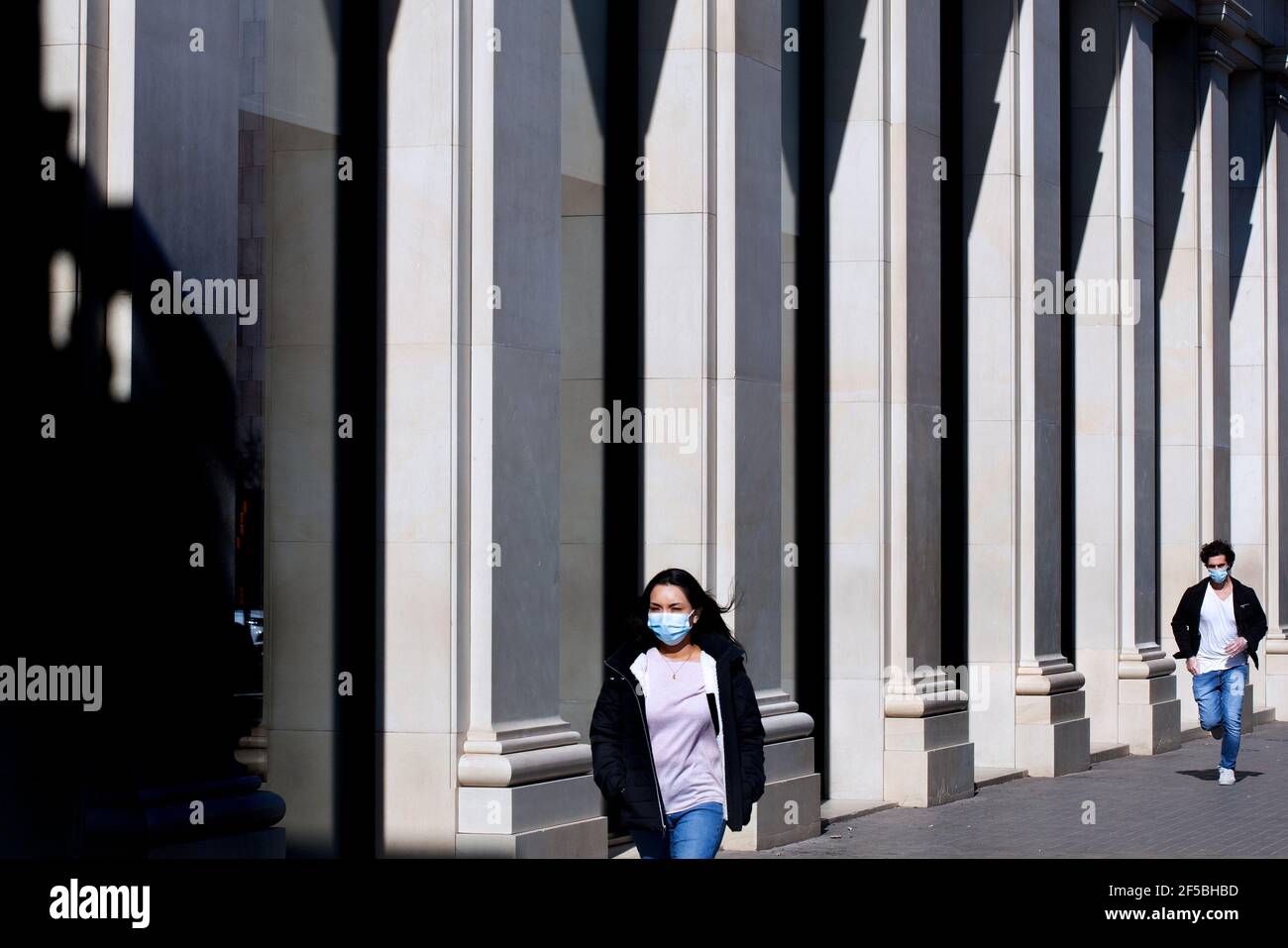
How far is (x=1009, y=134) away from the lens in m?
20.0

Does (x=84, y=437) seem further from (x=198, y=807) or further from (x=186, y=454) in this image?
(x=198, y=807)

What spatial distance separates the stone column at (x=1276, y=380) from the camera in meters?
28.9

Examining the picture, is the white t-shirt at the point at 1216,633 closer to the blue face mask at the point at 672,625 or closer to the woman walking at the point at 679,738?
the woman walking at the point at 679,738

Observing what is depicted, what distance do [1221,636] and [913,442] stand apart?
3.72 metres

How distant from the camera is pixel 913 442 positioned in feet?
57.1

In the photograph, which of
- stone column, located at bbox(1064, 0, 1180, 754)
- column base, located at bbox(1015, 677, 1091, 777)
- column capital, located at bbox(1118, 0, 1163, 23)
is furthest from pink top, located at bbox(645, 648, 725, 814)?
column capital, located at bbox(1118, 0, 1163, 23)

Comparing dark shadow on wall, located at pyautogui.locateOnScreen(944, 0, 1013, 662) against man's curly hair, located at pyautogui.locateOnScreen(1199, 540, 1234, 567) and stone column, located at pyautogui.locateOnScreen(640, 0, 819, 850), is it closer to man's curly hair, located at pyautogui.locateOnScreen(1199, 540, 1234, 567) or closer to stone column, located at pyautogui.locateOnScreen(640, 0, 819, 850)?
man's curly hair, located at pyautogui.locateOnScreen(1199, 540, 1234, 567)

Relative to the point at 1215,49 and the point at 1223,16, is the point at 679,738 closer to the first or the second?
the point at 1223,16

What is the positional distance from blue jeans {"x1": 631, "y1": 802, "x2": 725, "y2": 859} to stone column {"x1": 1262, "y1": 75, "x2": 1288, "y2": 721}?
2165 centimetres

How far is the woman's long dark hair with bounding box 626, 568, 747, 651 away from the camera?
350 inches

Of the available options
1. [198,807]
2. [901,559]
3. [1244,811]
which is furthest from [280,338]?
[1244,811]

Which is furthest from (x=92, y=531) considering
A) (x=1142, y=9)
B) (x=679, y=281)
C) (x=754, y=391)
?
(x=1142, y=9)

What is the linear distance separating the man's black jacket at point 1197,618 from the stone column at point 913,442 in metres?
2.39
